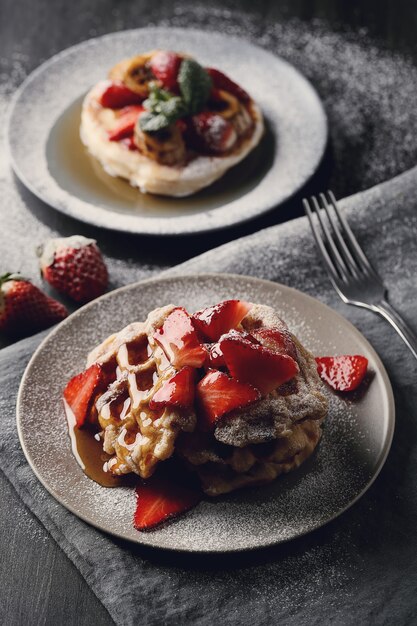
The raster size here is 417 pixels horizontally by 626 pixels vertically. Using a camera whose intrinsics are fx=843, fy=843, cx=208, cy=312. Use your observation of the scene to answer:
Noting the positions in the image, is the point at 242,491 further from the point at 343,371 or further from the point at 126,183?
the point at 126,183

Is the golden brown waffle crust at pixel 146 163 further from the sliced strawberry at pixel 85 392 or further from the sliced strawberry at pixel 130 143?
the sliced strawberry at pixel 85 392

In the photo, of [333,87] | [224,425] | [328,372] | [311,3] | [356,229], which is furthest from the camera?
[311,3]

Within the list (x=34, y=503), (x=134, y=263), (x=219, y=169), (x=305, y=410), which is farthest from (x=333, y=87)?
(x=34, y=503)

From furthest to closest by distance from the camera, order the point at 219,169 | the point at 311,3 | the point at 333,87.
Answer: the point at 311,3
the point at 333,87
the point at 219,169

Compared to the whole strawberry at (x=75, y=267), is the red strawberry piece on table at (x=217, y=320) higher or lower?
higher

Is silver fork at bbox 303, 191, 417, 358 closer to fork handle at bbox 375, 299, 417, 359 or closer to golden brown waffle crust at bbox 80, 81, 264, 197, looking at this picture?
fork handle at bbox 375, 299, 417, 359

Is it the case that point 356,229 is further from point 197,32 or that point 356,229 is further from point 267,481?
point 197,32

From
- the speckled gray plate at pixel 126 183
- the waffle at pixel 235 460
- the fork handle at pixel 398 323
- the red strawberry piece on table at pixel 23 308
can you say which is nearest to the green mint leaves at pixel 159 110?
the speckled gray plate at pixel 126 183
